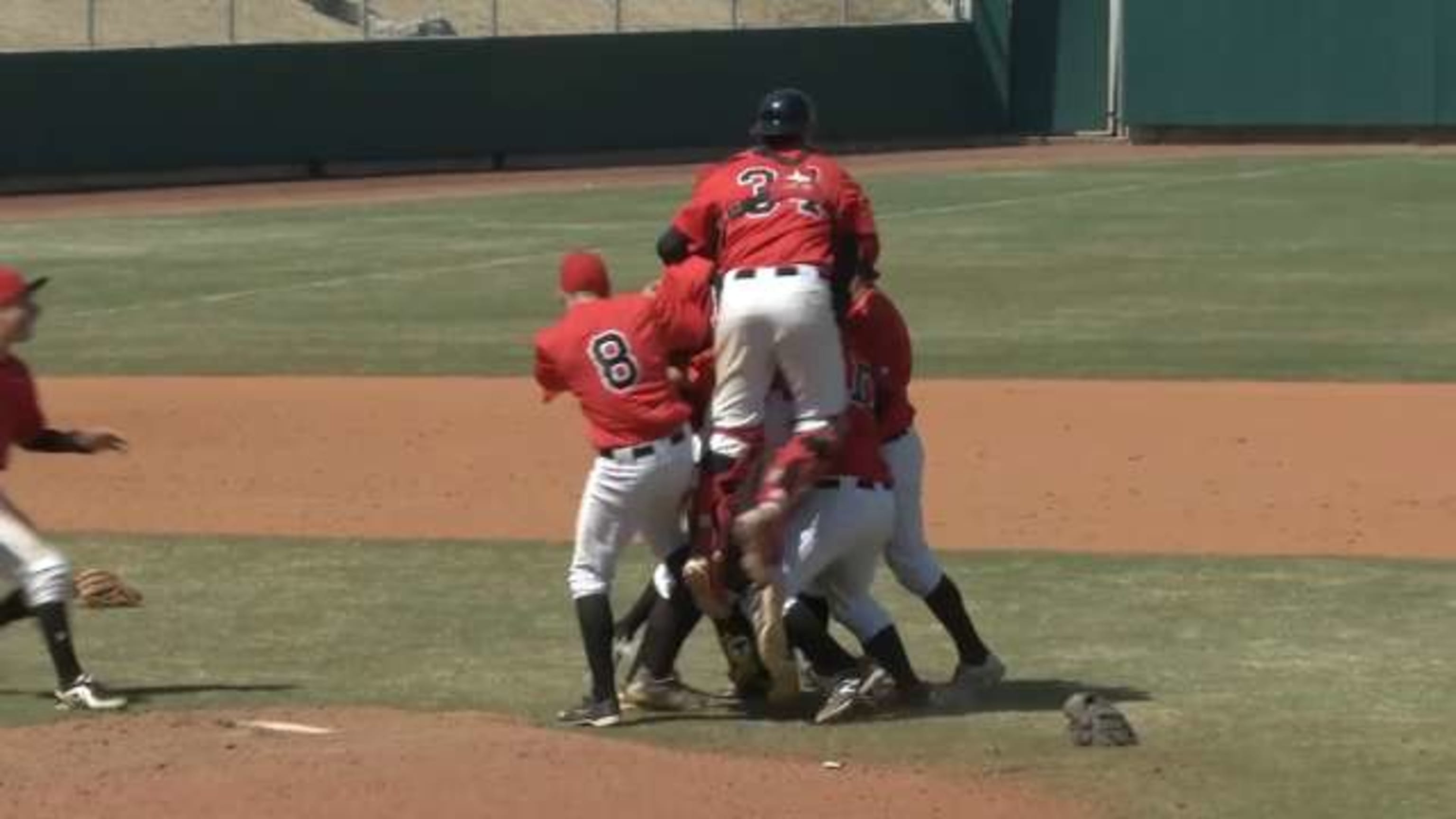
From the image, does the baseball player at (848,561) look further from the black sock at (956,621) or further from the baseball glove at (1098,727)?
the baseball glove at (1098,727)

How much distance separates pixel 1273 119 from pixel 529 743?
3657cm

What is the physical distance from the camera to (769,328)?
9.31 metres

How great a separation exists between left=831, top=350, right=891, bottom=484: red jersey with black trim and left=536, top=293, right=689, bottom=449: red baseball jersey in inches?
19.5

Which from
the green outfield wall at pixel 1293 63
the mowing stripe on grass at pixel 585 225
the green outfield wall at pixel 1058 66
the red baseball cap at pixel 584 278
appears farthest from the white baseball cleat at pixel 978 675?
the green outfield wall at pixel 1058 66

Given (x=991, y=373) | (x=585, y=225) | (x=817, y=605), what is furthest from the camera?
(x=585, y=225)

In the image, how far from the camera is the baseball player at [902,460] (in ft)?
32.1

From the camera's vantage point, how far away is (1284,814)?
8305 millimetres

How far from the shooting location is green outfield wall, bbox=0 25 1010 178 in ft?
121

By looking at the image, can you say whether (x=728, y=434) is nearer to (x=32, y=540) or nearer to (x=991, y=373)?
(x=32, y=540)

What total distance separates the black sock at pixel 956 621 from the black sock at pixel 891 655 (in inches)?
10.9

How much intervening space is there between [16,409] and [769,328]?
2.60 meters

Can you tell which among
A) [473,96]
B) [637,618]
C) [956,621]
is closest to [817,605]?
[956,621]

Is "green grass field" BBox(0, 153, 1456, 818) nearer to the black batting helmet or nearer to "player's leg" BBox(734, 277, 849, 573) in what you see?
"player's leg" BBox(734, 277, 849, 573)

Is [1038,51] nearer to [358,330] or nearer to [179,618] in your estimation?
[358,330]
